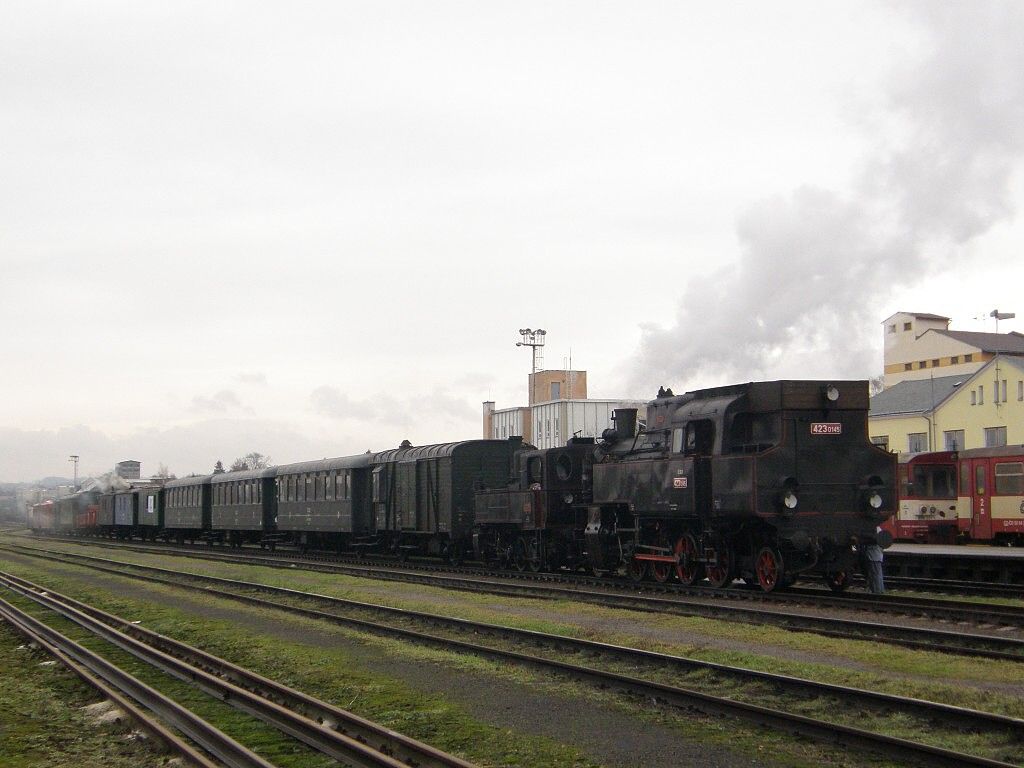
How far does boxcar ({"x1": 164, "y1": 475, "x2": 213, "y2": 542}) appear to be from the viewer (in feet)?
→ 174

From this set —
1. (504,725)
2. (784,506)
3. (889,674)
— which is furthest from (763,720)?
(784,506)

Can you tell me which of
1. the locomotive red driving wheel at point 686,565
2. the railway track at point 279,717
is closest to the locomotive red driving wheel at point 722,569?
the locomotive red driving wheel at point 686,565

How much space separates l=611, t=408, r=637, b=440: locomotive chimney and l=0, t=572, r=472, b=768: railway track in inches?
454

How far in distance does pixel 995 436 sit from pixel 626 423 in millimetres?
37030

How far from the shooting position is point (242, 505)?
47469 millimetres

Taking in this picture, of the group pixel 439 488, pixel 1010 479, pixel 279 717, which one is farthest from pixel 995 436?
pixel 279 717

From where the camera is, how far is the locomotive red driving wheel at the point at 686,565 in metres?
21.0

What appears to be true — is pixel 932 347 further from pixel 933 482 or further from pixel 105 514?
pixel 105 514

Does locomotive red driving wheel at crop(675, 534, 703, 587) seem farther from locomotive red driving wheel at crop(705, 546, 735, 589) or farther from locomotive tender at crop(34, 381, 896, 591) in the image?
locomotive red driving wheel at crop(705, 546, 735, 589)

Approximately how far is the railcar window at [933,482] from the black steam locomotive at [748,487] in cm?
1331

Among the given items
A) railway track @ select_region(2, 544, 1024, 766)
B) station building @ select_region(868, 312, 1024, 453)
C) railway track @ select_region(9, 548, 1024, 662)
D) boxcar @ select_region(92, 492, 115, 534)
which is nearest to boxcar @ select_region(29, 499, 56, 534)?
boxcar @ select_region(92, 492, 115, 534)

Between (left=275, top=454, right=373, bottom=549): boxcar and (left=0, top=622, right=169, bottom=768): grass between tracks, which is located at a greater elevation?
(left=275, top=454, right=373, bottom=549): boxcar

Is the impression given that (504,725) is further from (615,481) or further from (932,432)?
(932,432)

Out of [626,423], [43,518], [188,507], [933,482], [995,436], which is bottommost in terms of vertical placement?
[43,518]
